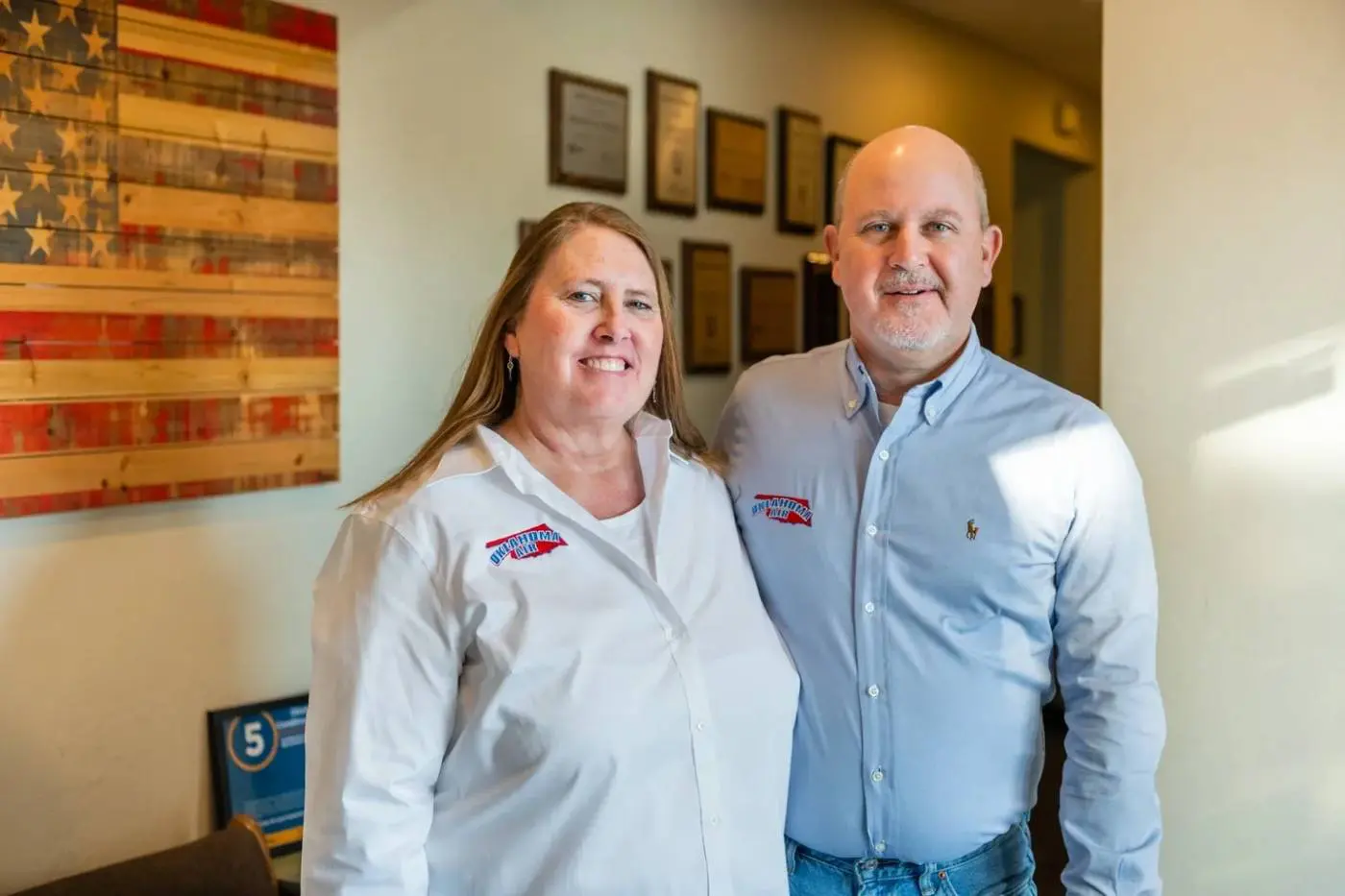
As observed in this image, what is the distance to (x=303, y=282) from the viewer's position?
2.27 meters

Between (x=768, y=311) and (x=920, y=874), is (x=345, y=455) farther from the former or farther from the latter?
(x=768, y=311)

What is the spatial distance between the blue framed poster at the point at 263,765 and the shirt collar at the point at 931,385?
1301 mm

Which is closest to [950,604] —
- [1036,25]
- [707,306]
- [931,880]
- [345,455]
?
[931,880]

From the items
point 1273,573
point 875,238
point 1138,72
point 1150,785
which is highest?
point 1138,72

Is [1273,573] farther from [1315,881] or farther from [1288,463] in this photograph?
[1315,881]

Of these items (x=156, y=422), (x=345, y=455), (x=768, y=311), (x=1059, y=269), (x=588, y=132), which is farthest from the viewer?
(x=1059, y=269)

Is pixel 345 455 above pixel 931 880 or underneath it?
above

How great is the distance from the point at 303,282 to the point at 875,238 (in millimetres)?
1187

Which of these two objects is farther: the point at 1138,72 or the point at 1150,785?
the point at 1138,72

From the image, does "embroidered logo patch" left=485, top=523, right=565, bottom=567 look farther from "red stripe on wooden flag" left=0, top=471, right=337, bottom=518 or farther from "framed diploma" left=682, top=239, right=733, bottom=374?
"framed diploma" left=682, top=239, right=733, bottom=374

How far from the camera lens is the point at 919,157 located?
161 cm

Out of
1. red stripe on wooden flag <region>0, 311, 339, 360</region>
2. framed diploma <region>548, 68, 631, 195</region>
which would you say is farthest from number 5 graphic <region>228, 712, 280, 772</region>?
framed diploma <region>548, 68, 631, 195</region>

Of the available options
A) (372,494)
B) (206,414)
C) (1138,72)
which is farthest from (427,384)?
(1138,72)

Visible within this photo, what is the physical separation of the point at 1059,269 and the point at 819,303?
7.72 ft
